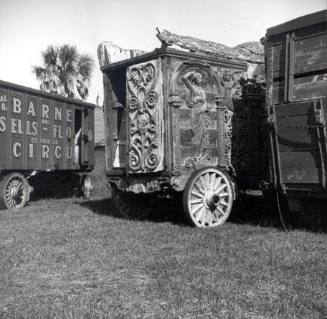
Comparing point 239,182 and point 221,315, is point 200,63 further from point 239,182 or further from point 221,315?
point 221,315

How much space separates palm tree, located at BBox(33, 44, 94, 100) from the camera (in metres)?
26.7

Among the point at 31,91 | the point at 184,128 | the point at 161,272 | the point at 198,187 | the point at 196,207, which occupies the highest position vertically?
the point at 31,91

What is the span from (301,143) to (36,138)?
8.68 meters

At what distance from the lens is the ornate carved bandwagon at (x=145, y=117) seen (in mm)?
8516

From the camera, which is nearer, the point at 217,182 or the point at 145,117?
the point at 217,182

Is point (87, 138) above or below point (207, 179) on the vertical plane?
above

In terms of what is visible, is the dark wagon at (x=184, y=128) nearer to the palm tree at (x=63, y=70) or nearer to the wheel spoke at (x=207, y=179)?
the wheel spoke at (x=207, y=179)

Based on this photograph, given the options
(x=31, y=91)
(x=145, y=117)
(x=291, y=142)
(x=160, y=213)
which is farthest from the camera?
(x=31, y=91)

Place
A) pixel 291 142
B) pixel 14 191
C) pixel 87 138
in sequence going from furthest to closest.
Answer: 1. pixel 87 138
2. pixel 14 191
3. pixel 291 142

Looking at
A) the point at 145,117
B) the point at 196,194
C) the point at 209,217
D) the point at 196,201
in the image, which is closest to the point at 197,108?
the point at 145,117

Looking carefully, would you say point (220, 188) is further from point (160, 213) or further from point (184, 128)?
point (160, 213)

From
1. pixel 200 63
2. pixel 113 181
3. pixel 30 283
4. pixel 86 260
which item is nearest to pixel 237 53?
pixel 200 63

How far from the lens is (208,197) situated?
8344mm

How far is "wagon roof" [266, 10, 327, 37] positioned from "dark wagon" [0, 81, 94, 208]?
7.51m
